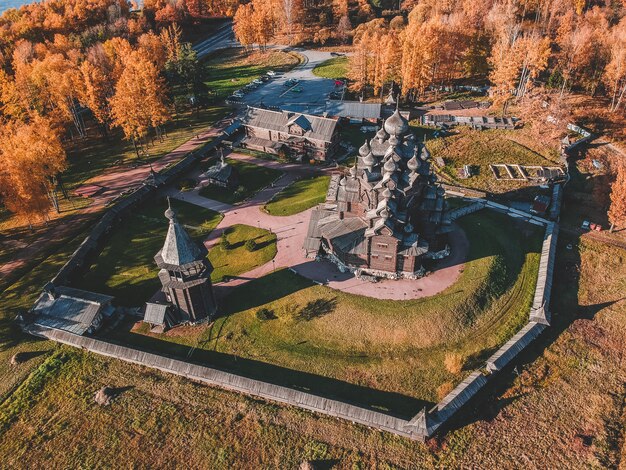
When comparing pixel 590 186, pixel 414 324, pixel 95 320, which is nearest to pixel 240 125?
pixel 95 320

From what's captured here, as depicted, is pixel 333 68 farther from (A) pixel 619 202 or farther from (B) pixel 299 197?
(A) pixel 619 202

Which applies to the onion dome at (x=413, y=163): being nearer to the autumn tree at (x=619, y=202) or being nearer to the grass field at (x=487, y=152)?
the grass field at (x=487, y=152)

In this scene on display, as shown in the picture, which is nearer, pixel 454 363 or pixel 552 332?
pixel 454 363

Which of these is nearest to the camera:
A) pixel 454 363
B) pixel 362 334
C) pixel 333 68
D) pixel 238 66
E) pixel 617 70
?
pixel 454 363

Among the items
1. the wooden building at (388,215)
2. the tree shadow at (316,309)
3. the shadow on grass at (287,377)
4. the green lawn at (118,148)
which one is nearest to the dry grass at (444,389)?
the shadow on grass at (287,377)

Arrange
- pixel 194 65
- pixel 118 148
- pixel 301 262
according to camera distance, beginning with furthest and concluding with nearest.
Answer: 1. pixel 194 65
2. pixel 118 148
3. pixel 301 262

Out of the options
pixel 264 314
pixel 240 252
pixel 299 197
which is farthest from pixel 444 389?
pixel 299 197

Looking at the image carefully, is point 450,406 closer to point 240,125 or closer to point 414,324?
point 414,324
